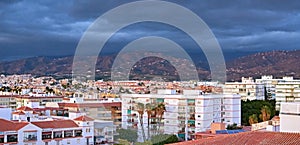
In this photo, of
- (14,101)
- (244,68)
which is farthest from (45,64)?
(14,101)

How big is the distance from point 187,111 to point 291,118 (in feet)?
64.1

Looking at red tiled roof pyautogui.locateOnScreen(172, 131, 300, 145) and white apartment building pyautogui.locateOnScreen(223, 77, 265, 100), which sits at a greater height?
red tiled roof pyautogui.locateOnScreen(172, 131, 300, 145)

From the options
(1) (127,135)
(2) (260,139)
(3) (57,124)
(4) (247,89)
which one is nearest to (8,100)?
(1) (127,135)

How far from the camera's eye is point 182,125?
25.7 metres

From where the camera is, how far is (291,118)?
642cm

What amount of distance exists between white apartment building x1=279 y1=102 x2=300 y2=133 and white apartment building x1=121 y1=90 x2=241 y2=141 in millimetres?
18092

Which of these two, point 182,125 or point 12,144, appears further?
point 182,125

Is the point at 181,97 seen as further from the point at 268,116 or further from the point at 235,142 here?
the point at 235,142

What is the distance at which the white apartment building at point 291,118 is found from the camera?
637cm

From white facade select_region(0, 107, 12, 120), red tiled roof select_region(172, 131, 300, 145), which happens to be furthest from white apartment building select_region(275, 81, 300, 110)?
red tiled roof select_region(172, 131, 300, 145)

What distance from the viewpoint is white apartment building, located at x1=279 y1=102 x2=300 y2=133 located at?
637 cm

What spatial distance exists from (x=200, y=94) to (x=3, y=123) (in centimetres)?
1151

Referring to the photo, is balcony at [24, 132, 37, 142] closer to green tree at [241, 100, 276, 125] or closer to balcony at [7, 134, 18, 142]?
balcony at [7, 134, 18, 142]

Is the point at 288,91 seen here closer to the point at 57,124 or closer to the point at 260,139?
the point at 57,124
